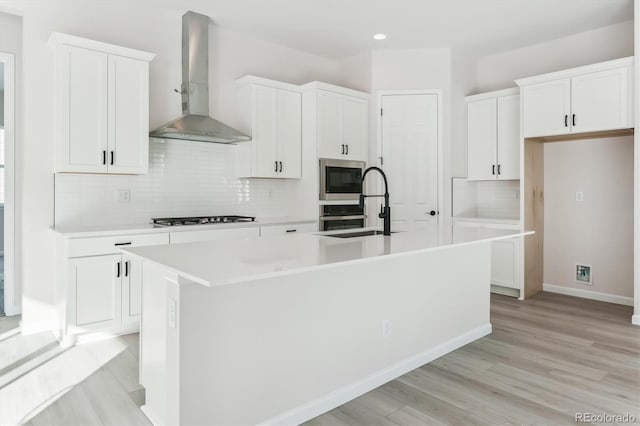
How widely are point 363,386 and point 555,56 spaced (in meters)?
4.40

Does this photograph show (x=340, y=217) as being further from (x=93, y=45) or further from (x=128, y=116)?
(x=93, y=45)

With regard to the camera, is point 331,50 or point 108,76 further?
point 331,50

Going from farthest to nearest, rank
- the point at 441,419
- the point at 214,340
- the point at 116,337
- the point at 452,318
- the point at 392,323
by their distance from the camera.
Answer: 1. the point at 116,337
2. the point at 452,318
3. the point at 392,323
4. the point at 441,419
5. the point at 214,340

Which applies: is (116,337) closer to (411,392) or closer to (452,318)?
(411,392)

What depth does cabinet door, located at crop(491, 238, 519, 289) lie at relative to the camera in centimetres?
488

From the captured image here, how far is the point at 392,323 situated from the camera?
2773 mm

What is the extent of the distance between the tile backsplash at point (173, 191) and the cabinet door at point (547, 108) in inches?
106

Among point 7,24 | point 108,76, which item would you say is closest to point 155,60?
point 108,76

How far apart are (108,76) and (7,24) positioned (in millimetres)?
1409

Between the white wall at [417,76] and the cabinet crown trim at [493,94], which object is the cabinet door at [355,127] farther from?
the cabinet crown trim at [493,94]

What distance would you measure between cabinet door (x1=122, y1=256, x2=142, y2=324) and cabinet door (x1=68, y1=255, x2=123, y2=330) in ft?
0.11

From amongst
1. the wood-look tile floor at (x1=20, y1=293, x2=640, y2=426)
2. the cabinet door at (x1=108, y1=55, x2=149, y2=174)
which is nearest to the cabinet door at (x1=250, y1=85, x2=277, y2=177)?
the cabinet door at (x1=108, y1=55, x2=149, y2=174)

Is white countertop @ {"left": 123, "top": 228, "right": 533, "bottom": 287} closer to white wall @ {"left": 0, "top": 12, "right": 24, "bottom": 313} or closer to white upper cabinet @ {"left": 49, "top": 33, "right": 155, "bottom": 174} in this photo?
white upper cabinet @ {"left": 49, "top": 33, "right": 155, "bottom": 174}

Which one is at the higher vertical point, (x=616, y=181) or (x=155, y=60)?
(x=155, y=60)
